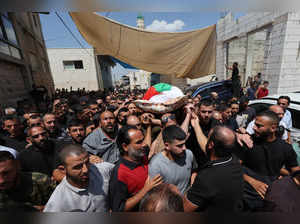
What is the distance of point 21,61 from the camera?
6.65m

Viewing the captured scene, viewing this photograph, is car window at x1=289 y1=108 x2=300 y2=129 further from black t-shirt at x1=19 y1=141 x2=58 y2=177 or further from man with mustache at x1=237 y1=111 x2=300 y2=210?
black t-shirt at x1=19 y1=141 x2=58 y2=177

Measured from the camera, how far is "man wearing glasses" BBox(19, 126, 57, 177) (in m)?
1.79

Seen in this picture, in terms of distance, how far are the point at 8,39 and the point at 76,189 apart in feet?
26.0

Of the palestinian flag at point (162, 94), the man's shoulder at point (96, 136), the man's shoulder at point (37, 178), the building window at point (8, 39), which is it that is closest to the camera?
the man's shoulder at point (37, 178)

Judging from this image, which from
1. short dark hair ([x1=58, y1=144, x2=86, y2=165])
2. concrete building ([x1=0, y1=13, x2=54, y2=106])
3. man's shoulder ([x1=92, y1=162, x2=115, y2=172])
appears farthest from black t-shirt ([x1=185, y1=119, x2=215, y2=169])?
concrete building ([x1=0, y1=13, x2=54, y2=106])

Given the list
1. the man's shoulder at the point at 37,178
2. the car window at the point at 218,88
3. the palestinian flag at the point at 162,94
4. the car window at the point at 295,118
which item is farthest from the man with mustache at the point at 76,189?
the car window at the point at 218,88

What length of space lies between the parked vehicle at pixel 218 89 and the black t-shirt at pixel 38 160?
5.41 metres

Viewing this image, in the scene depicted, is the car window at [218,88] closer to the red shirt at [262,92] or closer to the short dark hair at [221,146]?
the red shirt at [262,92]

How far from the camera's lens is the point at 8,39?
588 cm

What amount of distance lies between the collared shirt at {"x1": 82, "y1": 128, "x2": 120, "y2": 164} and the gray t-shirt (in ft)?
2.82

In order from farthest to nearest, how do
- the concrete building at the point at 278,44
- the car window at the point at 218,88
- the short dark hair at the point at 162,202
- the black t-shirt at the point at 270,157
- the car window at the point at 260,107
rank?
1. the car window at the point at 218,88
2. the concrete building at the point at 278,44
3. the car window at the point at 260,107
4. the black t-shirt at the point at 270,157
5. the short dark hair at the point at 162,202

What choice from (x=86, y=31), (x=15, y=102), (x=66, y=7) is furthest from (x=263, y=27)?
(x=15, y=102)

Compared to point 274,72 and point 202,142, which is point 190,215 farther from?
point 274,72

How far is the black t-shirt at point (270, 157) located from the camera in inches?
66.6
